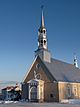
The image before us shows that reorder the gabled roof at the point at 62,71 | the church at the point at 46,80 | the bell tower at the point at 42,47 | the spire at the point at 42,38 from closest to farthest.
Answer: the church at the point at 46,80
the gabled roof at the point at 62,71
the bell tower at the point at 42,47
the spire at the point at 42,38

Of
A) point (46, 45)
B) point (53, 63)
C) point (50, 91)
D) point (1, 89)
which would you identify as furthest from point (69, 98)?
point (1, 89)

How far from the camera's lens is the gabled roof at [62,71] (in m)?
48.7

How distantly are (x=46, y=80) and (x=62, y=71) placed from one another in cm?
646

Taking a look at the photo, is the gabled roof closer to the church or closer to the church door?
the church

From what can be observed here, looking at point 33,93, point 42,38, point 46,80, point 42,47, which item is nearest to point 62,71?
point 46,80

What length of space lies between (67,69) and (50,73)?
10554mm

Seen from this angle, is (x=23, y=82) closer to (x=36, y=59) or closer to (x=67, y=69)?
(x=36, y=59)

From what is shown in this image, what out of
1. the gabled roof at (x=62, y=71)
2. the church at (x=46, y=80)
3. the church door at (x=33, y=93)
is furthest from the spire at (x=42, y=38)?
the church door at (x=33, y=93)

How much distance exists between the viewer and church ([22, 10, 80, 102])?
4712 centimetres

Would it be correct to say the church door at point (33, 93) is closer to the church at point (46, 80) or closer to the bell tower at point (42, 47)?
the church at point (46, 80)

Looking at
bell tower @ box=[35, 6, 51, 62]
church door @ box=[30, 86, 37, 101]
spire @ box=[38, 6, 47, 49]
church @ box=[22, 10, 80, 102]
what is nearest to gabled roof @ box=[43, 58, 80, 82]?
church @ box=[22, 10, 80, 102]

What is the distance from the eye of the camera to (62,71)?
52969 mm

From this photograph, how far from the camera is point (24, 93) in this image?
5216 centimetres

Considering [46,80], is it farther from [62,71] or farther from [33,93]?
[62,71]
